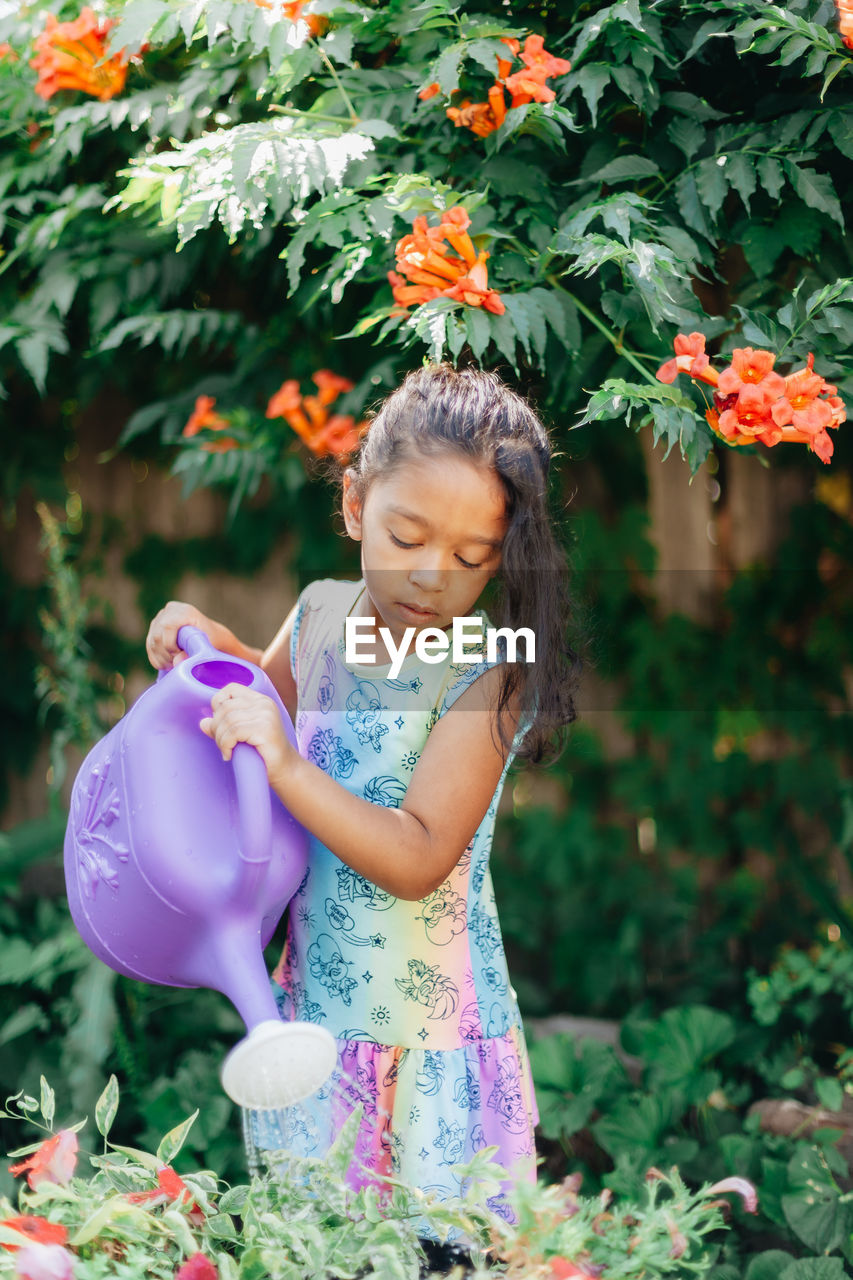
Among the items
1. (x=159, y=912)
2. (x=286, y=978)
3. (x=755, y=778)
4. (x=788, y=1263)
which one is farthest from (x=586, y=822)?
(x=159, y=912)

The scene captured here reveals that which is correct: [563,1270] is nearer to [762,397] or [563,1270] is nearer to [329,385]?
[762,397]

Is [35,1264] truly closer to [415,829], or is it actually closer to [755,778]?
[415,829]

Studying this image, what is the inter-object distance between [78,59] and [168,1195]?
1749mm

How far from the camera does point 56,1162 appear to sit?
1054mm

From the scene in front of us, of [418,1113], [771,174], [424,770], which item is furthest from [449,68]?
[418,1113]

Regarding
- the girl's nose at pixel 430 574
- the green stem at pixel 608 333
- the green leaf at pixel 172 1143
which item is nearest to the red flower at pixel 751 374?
the green stem at pixel 608 333

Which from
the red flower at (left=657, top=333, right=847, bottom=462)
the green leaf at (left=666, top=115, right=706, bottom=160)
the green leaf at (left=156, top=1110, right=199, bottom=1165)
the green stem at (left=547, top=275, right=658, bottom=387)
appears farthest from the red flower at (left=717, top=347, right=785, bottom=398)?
the green leaf at (left=156, top=1110, right=199, bottom=1165)

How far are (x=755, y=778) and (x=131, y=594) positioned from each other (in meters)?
1.66

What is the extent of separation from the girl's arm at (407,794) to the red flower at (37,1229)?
0.41m

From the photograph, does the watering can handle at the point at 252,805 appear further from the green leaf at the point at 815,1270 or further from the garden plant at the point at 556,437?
the green leaf at the point at 815,1270

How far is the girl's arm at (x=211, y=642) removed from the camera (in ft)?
4.47

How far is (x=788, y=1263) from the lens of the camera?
1.76m

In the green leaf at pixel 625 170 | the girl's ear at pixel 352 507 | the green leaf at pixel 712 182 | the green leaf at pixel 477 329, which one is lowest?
the girl's ear at pixel 352 507

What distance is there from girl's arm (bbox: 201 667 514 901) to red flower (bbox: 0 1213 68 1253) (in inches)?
16.1
